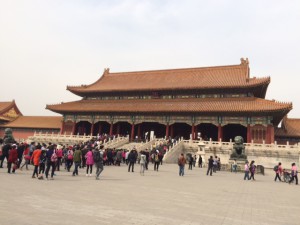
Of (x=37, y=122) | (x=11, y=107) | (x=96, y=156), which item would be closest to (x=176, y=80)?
(x=37, y=122)

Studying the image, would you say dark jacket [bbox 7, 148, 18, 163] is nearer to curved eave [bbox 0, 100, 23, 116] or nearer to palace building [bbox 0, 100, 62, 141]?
palace building [bbox 0, 100, 62, 141]

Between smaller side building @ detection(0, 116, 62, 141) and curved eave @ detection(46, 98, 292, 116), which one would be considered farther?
smaller side building @ detection(0, 116, 62, 141)

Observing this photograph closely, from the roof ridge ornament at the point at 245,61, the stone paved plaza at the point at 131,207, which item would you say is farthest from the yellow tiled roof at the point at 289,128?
the stone paved plaza at the point at 131,207

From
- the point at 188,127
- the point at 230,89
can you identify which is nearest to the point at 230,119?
the point at 230,89

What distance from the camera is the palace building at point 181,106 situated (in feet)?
112

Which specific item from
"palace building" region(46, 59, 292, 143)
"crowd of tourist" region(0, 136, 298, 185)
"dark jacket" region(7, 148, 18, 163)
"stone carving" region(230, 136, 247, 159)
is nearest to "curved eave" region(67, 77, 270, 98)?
"palace building" region(46, 59, 292, 143)

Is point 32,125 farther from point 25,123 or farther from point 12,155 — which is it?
point 12,155

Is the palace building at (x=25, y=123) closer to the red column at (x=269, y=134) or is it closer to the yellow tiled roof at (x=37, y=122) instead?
the yellow tiled roof at (x=37, y=122)

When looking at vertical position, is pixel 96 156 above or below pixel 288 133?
below

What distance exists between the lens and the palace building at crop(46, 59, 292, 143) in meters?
34.1

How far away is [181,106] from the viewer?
37625 millimetres

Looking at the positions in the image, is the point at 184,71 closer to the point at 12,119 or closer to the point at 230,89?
the point at 230,89

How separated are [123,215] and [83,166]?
42.8ft

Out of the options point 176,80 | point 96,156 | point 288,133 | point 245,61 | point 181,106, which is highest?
point 245,61
